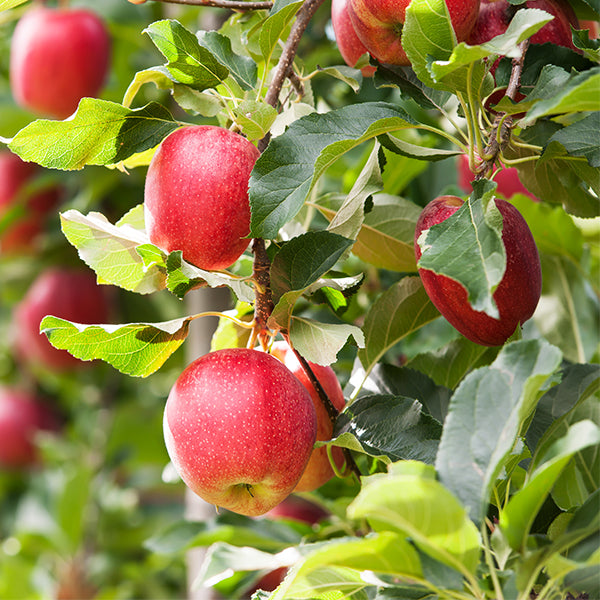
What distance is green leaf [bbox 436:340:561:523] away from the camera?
1.36 ft

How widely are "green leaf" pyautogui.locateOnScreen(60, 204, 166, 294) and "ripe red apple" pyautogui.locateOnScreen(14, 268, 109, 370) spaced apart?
117 cm

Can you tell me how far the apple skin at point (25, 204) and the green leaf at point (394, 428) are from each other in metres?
1.32

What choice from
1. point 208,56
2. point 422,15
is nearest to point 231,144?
point 208,56

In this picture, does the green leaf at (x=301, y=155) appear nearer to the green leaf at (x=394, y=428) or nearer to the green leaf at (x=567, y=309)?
the green leaf at (x=394, y=428)

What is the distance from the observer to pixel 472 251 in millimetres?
457

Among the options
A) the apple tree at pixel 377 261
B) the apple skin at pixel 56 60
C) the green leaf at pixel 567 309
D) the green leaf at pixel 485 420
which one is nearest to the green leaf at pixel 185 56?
the apple tree at pixel 377 261

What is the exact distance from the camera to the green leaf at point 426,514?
0.36 meters

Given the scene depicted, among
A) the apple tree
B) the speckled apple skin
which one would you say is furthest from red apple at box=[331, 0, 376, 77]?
the speckled apple skin

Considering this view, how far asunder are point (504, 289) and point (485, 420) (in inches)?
5.7

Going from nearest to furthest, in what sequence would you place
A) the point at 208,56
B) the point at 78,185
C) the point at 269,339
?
the point at 208,56 → the point at 269,339 → the point at 78,185

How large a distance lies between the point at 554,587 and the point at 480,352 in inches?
12.2

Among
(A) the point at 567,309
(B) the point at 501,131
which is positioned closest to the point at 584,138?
(B) the point at 501,131

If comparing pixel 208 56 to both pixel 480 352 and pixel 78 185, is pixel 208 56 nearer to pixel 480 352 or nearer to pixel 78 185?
pixel 480 352

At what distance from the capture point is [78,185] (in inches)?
69.8
